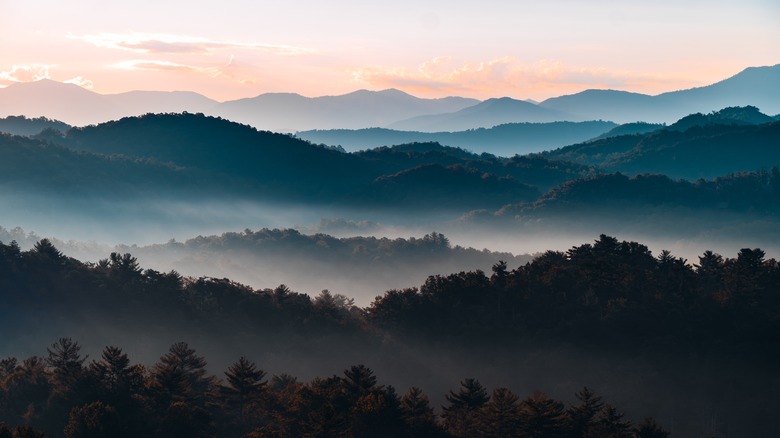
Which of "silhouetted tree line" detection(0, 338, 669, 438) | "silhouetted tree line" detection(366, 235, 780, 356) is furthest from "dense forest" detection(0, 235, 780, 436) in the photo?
"silhouetted tree line" detection(0, 338, 669, 438)

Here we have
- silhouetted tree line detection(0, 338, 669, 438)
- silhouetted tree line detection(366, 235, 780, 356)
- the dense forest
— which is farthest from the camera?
silhouetted tree line detection(366, 235, 780, 356)

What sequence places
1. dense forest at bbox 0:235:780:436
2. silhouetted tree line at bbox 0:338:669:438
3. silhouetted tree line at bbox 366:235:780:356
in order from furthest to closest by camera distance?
silhouetted tree line at bbox 366:235:780:356 → dense forest at bbox 0:235:780:436 → silhouetted tree line at bbox 0:338:669:438

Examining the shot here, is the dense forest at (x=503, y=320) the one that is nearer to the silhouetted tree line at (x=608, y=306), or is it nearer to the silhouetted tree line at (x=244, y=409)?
the silhouetted tree line at (x=608, y=306)

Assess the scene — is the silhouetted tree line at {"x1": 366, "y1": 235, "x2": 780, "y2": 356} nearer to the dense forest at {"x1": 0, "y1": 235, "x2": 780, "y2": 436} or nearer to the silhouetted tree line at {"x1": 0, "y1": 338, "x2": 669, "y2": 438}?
the dense forest at {"x1": 0, "y1": 235, "x2": 780, "y2": 436}

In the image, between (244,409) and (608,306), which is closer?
(244,409)

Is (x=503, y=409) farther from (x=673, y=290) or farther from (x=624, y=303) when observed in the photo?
(x=673, y=290)

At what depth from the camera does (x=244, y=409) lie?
2222 inches

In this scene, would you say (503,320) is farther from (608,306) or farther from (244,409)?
(244,409)

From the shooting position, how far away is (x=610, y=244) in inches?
4154

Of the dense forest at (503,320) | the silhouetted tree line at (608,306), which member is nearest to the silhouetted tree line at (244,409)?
the dense forest at (503,320)

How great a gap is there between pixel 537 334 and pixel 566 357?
4.21 meters

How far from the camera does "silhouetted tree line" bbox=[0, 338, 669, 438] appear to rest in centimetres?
5138

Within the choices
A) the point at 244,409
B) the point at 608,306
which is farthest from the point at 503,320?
the point at 244,409

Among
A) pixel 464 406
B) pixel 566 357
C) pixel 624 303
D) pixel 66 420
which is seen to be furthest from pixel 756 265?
pixel 66 420
